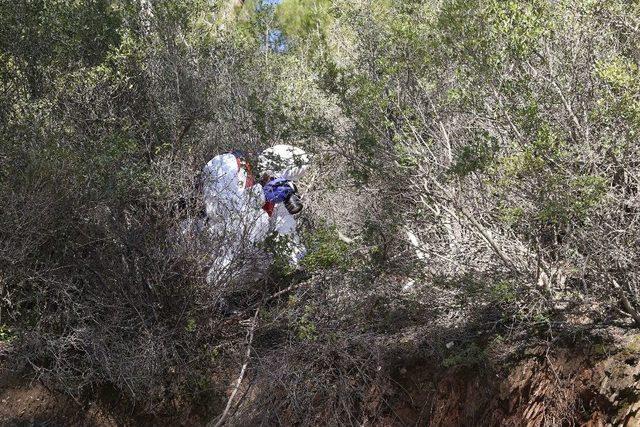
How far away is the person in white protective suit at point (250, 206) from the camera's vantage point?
285 inches

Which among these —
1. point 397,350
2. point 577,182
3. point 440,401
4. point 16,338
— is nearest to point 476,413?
point 440,401

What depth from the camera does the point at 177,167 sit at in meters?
7.79

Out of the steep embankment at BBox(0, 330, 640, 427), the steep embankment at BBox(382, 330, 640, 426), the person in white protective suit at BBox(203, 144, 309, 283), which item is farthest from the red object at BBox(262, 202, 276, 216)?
the steep embankment at BBox(382, 330, 640, 426)

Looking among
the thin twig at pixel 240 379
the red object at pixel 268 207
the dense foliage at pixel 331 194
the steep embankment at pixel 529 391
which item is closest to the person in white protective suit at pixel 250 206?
the red object at pixel 268 207

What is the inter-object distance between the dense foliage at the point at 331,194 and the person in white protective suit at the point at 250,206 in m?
0.16

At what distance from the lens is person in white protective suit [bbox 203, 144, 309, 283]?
7234mm

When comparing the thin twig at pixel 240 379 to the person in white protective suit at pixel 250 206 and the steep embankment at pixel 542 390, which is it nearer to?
the person in white protective suit at pixel 250 206

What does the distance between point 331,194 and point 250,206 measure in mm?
1797

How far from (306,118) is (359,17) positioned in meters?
2.09

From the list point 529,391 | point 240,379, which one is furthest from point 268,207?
point 529,391

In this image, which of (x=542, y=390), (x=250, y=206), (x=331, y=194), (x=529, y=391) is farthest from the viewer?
(x=331, y=194)

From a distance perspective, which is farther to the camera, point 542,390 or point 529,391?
point 529,391

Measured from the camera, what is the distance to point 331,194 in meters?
8.87

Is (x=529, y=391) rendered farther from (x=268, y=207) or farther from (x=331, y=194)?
(x=331, y=194)
